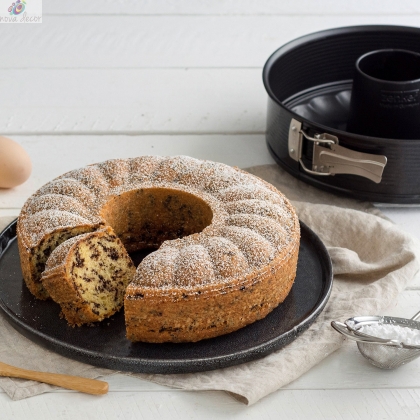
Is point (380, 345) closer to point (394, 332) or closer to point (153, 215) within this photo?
point (394, 332)

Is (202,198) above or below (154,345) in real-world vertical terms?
above

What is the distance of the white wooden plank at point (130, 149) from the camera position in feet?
12.9

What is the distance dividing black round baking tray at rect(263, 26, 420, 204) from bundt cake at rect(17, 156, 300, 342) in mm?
519

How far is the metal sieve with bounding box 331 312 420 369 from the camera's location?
2.54 m

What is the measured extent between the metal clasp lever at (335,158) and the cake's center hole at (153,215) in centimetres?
66

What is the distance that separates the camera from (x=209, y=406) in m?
2.50

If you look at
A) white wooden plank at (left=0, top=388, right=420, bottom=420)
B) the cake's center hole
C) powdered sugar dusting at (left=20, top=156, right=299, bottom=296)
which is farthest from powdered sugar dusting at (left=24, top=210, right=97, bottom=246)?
white wooden plank at (left=0, top=388, right=420, bottom=420)

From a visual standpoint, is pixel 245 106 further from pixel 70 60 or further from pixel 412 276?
pixel 412 276

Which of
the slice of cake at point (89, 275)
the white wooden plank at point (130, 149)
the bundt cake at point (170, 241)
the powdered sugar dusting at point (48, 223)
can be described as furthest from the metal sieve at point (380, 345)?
the white wooden plank at point (130, 149)

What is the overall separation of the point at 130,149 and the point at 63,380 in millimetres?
1757

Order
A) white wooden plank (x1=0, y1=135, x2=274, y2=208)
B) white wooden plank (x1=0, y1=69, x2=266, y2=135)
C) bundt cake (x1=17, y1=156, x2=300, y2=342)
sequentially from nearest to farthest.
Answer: bundt cake (x1=17, y1=156, x2=300, y2=342), white wooden plank (x1=0, y1=135, x2=274, y2=208), white wooden plank (x1=0, y1=69, x2=266, y2=135)

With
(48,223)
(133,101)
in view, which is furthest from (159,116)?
(48,223)

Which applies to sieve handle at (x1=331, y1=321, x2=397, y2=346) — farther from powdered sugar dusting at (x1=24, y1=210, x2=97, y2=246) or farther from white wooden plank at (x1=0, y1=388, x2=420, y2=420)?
powdered sugar dusting at (x1=24, y1=210, x2=97, y2=246)

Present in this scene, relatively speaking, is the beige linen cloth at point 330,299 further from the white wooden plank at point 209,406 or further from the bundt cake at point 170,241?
the bundt cake at point 170,241
